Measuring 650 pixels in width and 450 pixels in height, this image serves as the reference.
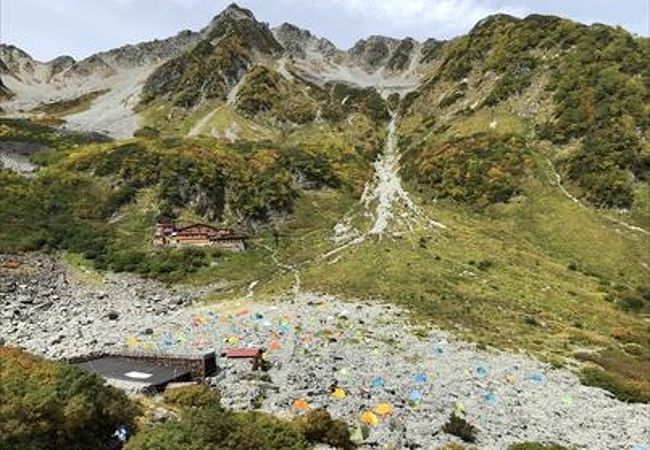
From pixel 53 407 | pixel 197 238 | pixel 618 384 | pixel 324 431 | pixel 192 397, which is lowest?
pixel 618 384

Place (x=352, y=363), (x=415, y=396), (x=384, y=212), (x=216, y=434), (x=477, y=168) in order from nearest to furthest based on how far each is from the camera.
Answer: (x=216, y=434)
(x=415, y=396)
(x=352, y=363)
(x=384, y=212)
(x=477, y=168)

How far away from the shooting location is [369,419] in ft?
104

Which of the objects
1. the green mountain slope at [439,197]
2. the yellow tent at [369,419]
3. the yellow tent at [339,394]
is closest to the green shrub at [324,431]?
the yellow tent at [369,419]

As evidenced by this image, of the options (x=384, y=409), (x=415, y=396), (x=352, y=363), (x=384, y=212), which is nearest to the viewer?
(x=384, y=409)

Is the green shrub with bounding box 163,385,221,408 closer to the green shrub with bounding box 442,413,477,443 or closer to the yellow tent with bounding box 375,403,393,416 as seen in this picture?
the yellow tent with bounding box 375,403,393,416

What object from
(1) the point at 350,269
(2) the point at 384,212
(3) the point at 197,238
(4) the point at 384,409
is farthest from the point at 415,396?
(2) the point at 384,212

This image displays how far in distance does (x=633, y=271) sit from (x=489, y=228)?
19926 millimetres

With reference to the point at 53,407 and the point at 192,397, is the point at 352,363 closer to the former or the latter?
the point at 192,397

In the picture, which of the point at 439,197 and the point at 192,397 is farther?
the point at 439,197

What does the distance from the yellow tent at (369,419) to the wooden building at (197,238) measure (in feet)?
178

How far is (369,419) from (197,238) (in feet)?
186

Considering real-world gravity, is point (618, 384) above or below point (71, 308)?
below

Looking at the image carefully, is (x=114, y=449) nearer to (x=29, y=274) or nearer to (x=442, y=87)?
(x=29, y=274)

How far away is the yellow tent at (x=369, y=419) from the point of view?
31516 mm
